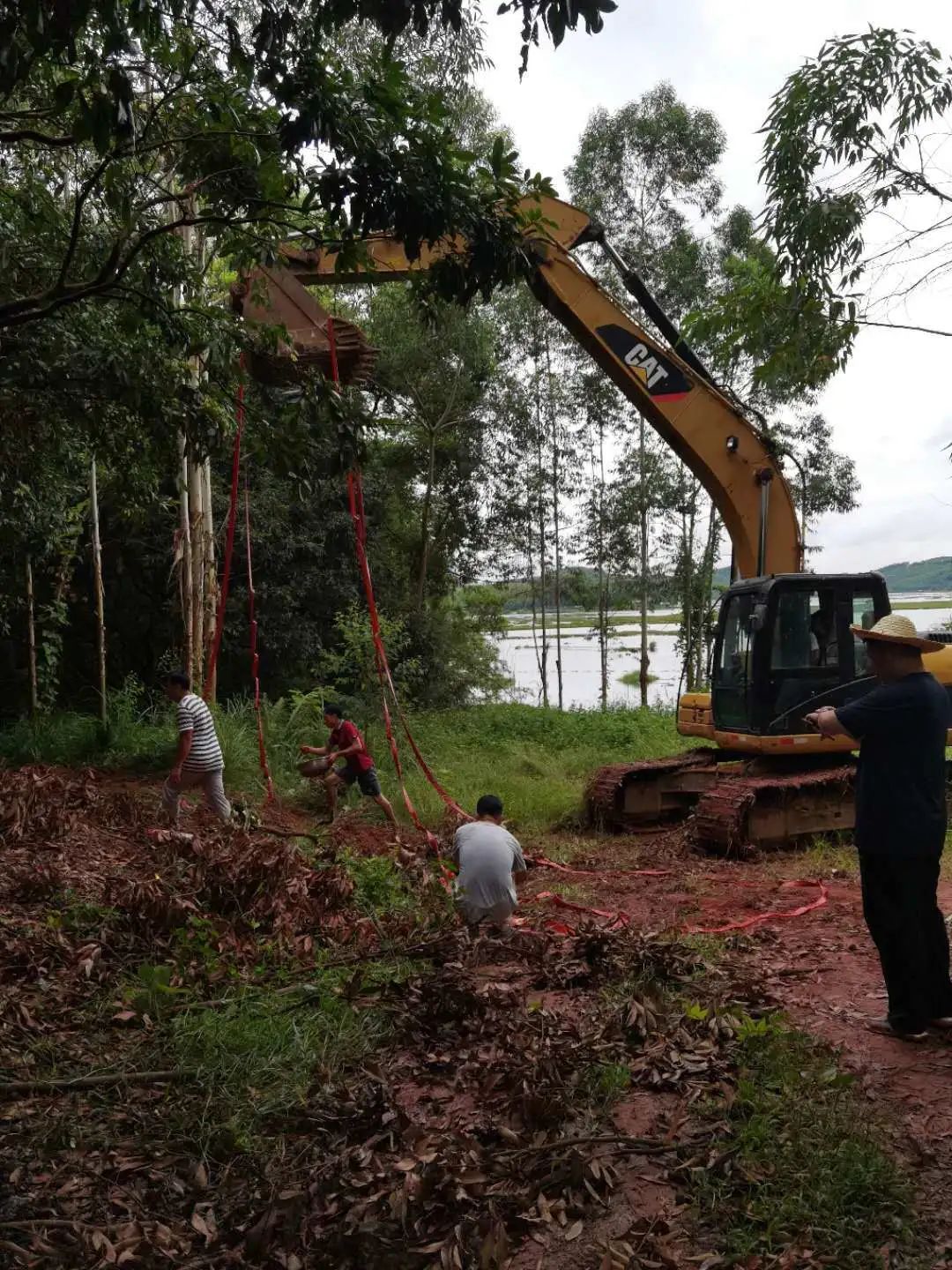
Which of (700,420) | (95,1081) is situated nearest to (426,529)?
(700,420)

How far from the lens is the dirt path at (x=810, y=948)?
3910mm

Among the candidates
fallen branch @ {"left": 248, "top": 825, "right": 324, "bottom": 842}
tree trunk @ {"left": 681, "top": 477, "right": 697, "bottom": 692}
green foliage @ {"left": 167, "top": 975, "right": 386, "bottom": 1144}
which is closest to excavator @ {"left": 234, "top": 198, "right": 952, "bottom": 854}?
fallen branch @ {"left": 248, "top": 825, "right": 324, "bottom": 842}

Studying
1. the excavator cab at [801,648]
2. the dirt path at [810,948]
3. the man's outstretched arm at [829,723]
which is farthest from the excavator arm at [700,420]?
the man's outstretched arm at [829,723]

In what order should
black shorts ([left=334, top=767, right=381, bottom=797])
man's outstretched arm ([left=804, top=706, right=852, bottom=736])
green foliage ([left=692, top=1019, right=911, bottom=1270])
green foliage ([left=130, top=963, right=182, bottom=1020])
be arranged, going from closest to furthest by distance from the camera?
green foliage ([left=692, top=1019, right=911, bottom=1270])
man's outstretched arm ([left=804, top=706, right=852, bottom=736])
green foliage ([left=130, top=963, right=182, bottom=1020])
black shorts ([left=334, top=767, right=381, bottom=797])

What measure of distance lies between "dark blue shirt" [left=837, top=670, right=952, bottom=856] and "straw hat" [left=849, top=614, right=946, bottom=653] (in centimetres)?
15

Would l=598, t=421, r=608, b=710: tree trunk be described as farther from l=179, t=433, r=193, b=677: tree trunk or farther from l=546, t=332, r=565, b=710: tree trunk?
l=179, t=433, r=193, b=677: tree trunk

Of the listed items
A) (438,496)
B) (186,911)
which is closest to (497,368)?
(438,496)

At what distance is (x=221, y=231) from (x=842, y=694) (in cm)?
A: 646

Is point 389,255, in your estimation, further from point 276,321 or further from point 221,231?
point 221,231

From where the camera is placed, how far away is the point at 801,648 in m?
9.88

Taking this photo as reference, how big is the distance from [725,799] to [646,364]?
427 centimetres

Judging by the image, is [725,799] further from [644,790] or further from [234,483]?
[234,483]

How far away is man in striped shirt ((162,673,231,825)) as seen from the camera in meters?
8.70

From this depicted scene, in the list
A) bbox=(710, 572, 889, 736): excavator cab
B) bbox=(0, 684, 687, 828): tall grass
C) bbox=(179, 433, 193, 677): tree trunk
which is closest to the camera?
bbox=(710, 572, 889, 736): excavator cab
